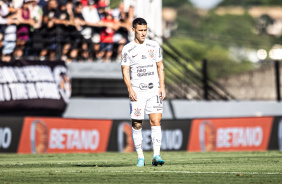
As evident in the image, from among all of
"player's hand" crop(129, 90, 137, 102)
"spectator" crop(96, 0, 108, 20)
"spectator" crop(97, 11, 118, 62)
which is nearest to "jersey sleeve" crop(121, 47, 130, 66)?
"player's hand" crop(129, 90, 137, 102)

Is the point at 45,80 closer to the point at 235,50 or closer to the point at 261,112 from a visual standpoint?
the point at 261,112

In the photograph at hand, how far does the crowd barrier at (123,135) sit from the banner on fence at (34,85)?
2.47 m

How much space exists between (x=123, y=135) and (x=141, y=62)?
8.30 metres

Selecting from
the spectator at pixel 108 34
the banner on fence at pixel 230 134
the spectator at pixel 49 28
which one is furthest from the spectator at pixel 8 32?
the banner on fence at pixel 230 134

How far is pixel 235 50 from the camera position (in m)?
118

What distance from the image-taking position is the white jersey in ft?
34.0

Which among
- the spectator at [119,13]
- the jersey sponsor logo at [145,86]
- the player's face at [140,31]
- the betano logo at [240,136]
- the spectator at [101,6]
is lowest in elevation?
the betano logo at [240,136]

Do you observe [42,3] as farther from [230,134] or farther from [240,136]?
[240,136]

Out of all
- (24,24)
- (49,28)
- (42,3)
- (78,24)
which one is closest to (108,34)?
(78,24)

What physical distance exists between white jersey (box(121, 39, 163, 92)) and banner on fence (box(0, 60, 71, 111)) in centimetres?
1007

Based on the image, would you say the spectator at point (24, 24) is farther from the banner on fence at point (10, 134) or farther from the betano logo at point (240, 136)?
the betano logo at point (240, 136)

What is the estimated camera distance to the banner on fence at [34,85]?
1992 cm

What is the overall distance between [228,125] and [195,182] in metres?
11.6

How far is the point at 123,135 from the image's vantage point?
60.7 feet
